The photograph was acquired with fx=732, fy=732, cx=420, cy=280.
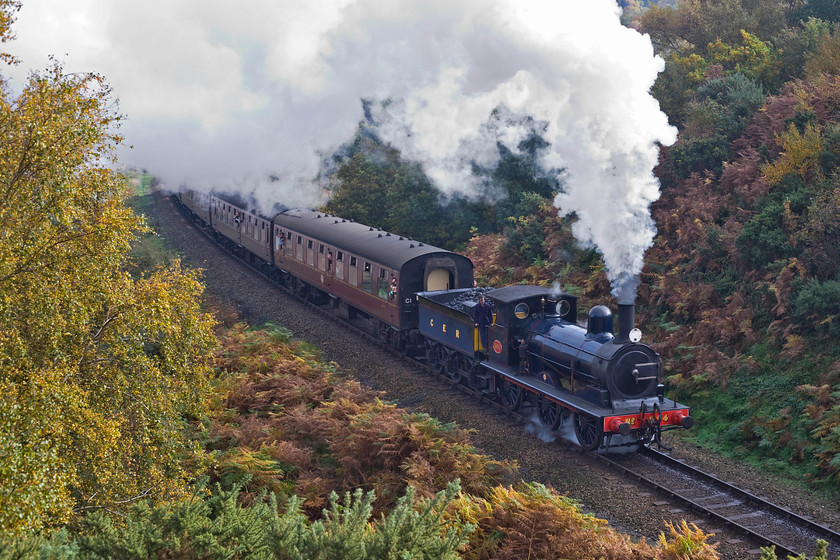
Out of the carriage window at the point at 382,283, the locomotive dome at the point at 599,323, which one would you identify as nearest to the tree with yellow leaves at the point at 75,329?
the locomotive dome at the point at 599,323

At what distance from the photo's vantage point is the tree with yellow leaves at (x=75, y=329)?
8352mm

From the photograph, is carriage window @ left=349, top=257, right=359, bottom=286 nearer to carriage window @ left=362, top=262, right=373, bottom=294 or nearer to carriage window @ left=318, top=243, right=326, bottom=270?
carriage window @ left=362, top=262, right=373, bottom=294

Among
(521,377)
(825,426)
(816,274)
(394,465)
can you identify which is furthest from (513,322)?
(816,274)

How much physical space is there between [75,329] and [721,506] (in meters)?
10.7

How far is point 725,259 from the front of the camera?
21.5 m

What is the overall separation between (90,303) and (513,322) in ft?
32.0

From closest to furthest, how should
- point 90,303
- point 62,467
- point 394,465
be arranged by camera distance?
point 62,467 → point 90,303 → point 394,465

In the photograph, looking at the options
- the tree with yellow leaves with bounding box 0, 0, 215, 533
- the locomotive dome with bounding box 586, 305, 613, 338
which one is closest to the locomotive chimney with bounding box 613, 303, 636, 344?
the locomotive dome with bounding box 586, 305, 613, 338

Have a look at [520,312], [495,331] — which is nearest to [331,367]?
[495,331]

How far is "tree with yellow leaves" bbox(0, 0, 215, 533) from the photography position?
27.4 ft

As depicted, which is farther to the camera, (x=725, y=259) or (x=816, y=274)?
(x=725, y=259)

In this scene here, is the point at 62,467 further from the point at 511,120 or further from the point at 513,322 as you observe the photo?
the point at 511,120

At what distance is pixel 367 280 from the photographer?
77.2 feet

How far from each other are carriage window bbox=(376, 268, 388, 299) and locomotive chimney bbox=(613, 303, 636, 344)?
9.45 m
